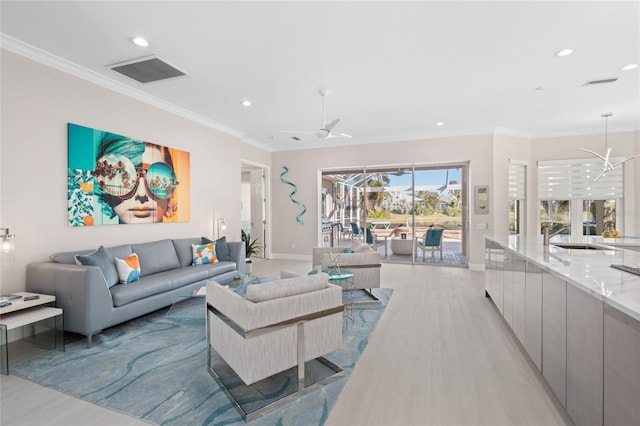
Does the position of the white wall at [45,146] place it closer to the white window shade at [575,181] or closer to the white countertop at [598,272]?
the white countertop at [598,272]

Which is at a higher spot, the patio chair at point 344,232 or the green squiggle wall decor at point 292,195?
the green squiggle wall decor at point 292,195

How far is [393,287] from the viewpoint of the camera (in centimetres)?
521

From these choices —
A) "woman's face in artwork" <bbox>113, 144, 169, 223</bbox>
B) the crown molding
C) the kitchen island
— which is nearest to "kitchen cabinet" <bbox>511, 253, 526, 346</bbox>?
the kitchen island

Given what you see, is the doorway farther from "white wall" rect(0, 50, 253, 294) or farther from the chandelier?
the chandelier

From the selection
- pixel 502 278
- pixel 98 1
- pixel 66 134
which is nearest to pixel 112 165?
pixel 66 134

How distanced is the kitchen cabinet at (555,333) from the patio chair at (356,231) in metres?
5.69

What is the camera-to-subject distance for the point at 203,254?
491 cm

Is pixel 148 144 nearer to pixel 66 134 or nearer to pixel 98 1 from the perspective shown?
pixel 66 134

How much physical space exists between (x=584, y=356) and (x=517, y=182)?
6195mm

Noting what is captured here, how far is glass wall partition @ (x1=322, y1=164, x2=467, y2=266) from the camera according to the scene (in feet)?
23.7

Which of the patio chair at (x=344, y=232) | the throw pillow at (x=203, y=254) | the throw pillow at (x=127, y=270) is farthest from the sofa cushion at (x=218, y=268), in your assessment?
the patio chair at (x=344, y=232)

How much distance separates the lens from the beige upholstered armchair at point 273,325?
2035 millimetres

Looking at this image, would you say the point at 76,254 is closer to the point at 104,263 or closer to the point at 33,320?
the point at 104,263

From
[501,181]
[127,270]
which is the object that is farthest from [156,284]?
[501,181]
